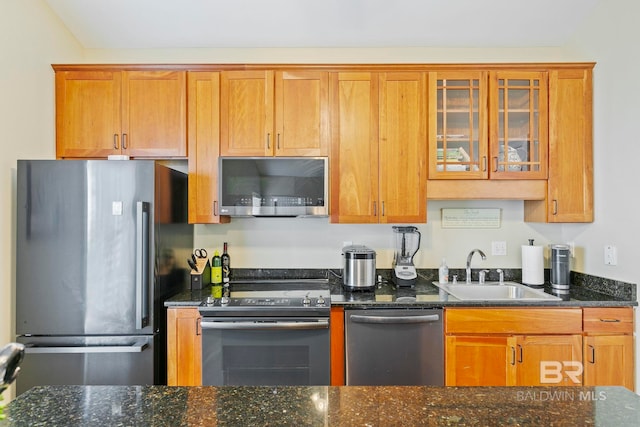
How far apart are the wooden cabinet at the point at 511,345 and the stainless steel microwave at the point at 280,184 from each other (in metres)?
1.11

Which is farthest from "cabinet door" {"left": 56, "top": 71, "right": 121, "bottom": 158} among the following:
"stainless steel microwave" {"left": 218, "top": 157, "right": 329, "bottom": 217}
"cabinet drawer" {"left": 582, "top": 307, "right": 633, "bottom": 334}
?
"cabinet drawer" {"left": 582, "top": 307, "right": 633, "bottom": 334}

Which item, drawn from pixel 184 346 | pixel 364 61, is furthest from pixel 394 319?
pixel 364 61

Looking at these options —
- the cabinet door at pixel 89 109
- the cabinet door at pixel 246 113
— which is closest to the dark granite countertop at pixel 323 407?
the cabinet door at pixel 246 113

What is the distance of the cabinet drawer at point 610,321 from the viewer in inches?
82.7

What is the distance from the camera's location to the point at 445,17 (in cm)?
253

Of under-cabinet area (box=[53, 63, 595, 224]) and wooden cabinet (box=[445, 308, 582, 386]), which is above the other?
under-cabinet area (box=[53, 63, 595, 224])

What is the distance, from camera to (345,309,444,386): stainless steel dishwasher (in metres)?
2.08

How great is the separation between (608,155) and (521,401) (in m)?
2.13

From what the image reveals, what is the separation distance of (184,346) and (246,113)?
1.56 m

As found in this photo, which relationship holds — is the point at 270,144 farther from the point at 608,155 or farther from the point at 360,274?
the point at 608,155

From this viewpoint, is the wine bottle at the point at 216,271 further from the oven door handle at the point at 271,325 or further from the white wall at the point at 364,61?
the oven door handle at the point at 271,325

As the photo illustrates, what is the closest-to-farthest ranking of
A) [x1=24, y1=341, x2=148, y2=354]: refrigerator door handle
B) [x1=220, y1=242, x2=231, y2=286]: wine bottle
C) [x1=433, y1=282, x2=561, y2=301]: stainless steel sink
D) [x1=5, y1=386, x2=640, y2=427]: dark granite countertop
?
[x1=5, y1=386, x2=640, y2=427]: dark granite countertop → [x1=24, y1=341, x2=148, y2=354]: refrigerator door handle → [x1=433, y1=282, x2=561, y2=301]: stainless steel sink → [x1=220, y1=242, x2=231, y2=286]: wine bottle

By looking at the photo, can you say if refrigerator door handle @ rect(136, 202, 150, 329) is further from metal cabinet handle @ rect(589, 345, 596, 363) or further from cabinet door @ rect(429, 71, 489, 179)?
metal cabinet handle @ rect(589, 345, 596, 363)

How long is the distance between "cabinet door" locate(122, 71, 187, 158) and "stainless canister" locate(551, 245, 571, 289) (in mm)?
2675
